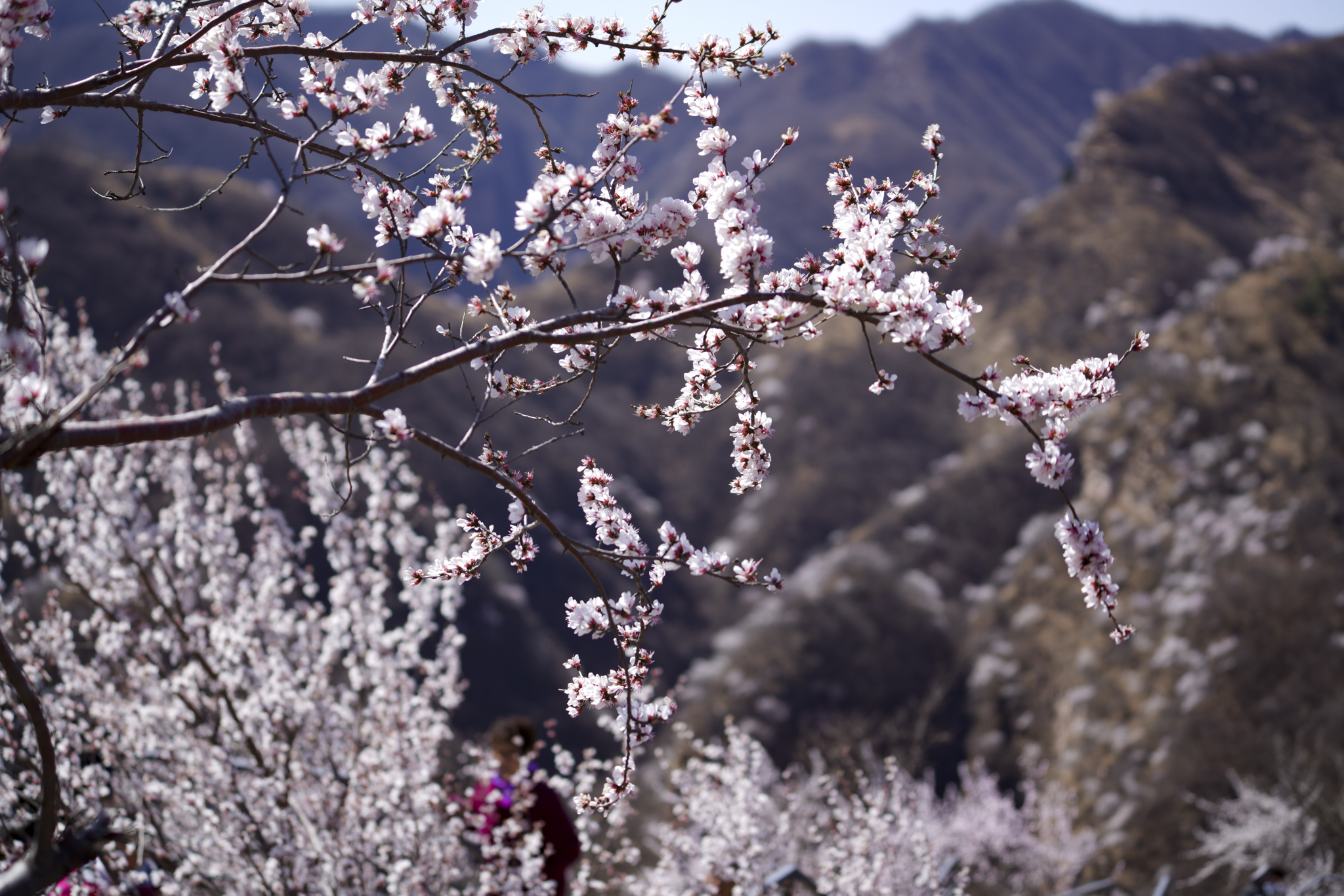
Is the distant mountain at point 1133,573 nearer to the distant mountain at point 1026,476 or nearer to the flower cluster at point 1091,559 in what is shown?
the distant mountain at point 1026,476

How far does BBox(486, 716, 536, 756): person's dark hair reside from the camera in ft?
15.3

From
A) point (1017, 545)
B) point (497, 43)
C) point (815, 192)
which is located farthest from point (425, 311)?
point (815, 192)

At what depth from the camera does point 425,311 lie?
30.6m

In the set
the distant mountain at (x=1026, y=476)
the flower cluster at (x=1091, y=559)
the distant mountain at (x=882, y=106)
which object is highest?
the distant mountain at (x=882, y=106)

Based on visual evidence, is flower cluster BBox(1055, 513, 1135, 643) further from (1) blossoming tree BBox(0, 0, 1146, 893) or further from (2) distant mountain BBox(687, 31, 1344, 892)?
(2) distant mountain BBox(687, 31, 1344, 892)

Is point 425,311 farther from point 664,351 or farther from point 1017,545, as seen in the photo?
point 1017,545

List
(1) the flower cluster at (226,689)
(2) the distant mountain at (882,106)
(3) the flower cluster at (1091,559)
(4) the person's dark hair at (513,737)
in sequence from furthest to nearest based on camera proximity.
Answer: (2) the distant mountain at (882,106), (1) the flower cluster at (226,689), (4) the person's dark hair at (513,737), (3) the flower cluster at (1091,559)

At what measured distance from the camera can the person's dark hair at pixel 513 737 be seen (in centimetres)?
465

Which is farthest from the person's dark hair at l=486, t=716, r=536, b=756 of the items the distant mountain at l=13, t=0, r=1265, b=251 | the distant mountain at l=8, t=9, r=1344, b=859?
the distant mountain at l=13, t=0, r=1265, b=251

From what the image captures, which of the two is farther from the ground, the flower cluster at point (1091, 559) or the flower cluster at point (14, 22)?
the flower cluster at point (14, 22)

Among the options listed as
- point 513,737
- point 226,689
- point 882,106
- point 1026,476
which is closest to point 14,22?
point 513,737

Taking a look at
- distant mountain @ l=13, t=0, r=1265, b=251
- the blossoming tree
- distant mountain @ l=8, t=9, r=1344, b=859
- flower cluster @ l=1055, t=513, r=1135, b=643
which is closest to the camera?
the blossoming tree

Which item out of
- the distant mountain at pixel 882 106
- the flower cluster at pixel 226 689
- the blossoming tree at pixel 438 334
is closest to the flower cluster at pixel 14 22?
the blossoming tree at pixel 438 334

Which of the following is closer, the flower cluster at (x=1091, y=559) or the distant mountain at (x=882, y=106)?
the flower cluster at (x=1091, y=559)
